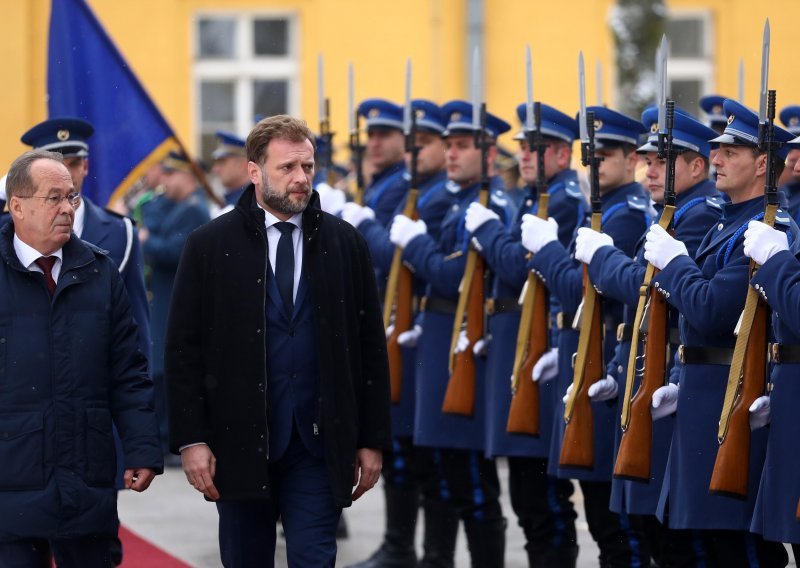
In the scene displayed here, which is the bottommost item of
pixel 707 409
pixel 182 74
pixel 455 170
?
pixel 707 409

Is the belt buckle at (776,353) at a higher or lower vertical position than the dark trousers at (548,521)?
higher

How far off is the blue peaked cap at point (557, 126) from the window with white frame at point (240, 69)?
1015 cm

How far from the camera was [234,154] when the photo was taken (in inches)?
423

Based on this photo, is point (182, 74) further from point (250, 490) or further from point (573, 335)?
point (250, 490)

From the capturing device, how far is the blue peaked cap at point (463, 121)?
26.3 feet

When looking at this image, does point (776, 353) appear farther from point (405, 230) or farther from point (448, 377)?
point (405, 230)

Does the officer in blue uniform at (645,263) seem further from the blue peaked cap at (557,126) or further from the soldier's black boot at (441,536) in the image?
the soldier's black boot at (441,536)

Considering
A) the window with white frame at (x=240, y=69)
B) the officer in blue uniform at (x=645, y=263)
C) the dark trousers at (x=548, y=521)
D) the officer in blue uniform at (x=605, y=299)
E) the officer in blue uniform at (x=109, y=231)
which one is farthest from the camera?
the window with white frame at (x=240, y=69)

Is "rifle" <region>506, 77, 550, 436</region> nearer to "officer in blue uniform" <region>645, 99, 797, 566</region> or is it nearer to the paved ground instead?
"officer in blue uniform" <region>645, 99, 797, 566</region>

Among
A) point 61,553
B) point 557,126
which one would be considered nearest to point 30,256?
point 61,553

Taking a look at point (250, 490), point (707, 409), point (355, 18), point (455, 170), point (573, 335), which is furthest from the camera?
point (355, 18)

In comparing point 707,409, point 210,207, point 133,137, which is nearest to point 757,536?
point 707,409

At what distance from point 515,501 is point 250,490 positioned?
2.02m

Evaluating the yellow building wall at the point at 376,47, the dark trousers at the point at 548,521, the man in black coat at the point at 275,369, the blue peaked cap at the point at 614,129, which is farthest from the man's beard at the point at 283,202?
the yellow building wall at the point at 376,47
